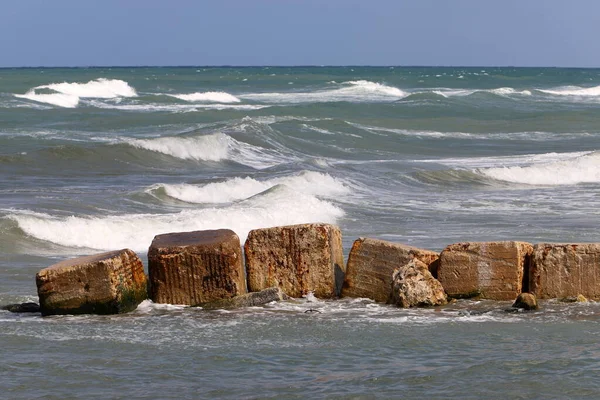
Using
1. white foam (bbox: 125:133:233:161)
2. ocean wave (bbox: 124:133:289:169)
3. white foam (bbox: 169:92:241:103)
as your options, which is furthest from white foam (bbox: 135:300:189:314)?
white foam (bbox: 169:92:241:103)

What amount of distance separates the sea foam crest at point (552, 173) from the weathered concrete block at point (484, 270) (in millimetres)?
13038

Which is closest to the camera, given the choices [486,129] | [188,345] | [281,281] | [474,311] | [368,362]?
[368,362]

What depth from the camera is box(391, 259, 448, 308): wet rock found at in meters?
7.88

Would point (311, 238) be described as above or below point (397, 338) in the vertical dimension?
above

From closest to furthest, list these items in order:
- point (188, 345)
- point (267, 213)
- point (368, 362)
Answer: point (368, 362), point (188, 345), point (267, 213)

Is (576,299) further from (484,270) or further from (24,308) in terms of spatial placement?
(24,308)

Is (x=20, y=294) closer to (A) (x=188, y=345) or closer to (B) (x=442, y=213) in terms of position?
(A) (x=188, y=345)

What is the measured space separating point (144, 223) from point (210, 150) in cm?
1219

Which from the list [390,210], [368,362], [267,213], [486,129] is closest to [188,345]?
[368,362]

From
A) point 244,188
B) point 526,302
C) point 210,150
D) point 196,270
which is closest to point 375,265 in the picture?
point 526,302

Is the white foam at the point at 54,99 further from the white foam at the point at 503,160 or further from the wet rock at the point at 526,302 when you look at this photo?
the wet rock at the point at 526,302

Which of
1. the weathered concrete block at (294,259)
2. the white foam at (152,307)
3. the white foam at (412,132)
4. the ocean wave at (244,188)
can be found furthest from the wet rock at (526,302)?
the white foam at (412,132)

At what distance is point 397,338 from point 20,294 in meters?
3.55

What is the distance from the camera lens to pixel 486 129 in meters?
35.5
